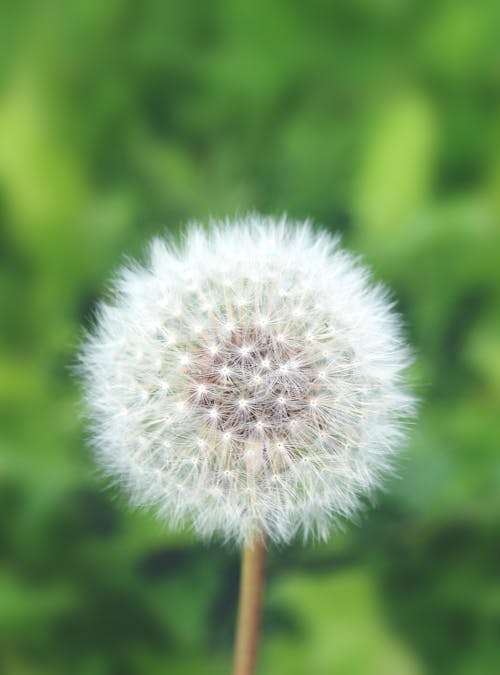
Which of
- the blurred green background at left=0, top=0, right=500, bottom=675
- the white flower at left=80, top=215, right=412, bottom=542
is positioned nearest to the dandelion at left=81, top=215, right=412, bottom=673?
the white flower at left=80, top=215, right=412, bottom=542

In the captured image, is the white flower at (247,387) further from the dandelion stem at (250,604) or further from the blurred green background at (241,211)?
the blurred green background at (241,211)

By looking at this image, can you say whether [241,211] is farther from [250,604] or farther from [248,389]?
[250,604]

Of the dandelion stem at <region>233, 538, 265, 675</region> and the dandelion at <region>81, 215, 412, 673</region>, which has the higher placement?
the dandelion at <region>81, 215, 412, 673</region>

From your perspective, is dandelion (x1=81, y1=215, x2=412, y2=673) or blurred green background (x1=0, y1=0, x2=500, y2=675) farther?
blurred green background (x1=0, y1=0, x2=500, y2=675)

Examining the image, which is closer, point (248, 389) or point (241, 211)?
point (248, 389)

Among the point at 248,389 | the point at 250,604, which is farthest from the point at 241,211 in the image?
the point at 250,604

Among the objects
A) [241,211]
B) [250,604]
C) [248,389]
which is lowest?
[250,604]

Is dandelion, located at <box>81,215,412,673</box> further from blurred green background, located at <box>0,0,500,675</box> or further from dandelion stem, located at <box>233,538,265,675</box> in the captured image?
blurred green background, located at <box>0,0,500,675</box>
